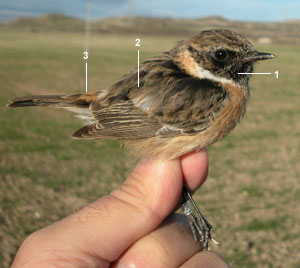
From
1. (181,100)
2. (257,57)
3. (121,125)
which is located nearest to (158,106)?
(181,100)

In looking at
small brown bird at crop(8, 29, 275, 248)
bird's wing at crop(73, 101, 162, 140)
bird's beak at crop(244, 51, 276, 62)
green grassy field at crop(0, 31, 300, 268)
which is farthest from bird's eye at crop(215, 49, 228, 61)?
green grassy field at crop(0, 31, 300, 268)

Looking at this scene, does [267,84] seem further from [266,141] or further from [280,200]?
[280,200]

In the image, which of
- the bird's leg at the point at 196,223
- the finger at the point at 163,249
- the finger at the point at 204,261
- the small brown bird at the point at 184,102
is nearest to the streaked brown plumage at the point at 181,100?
the small brown bird at the point at 184,102

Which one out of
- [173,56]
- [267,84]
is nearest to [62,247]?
[173,56]

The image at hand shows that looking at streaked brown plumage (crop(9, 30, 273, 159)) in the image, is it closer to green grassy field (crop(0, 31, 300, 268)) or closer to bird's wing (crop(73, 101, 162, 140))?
bird's wing (crop(73, 101, 162, 140))

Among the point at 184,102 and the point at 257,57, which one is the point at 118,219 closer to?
the point at 184,102

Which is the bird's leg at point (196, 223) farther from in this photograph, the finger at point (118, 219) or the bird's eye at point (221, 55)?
the bird's eye at point (221, 55)

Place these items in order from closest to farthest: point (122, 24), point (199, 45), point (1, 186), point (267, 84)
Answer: point (199, 45) < point (1, 186) < point (267, 84) < point (122, 24)
